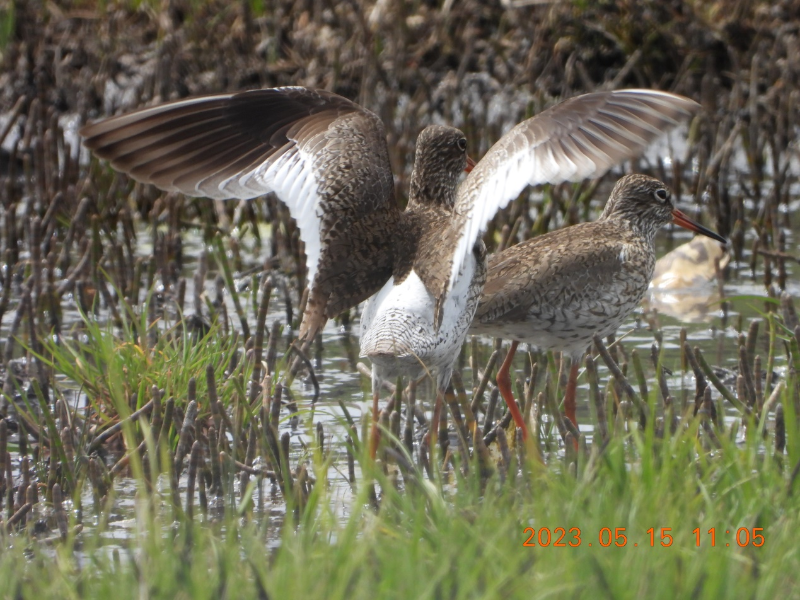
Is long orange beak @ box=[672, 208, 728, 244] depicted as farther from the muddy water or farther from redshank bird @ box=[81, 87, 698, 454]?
redshank bird @ box=[81, 87, 698, 454]

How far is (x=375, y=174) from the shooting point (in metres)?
4.18

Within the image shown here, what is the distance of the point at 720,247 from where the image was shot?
679 centimetres

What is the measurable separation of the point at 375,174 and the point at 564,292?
2.63 feet

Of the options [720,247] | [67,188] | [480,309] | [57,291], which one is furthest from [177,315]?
[720,247]

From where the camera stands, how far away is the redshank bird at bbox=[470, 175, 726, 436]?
440 cm

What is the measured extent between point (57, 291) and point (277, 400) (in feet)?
7.46

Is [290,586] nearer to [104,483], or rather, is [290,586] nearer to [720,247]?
[104,483]

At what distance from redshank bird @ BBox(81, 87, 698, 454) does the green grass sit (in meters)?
0.95

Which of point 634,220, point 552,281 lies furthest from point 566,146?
point 634,220

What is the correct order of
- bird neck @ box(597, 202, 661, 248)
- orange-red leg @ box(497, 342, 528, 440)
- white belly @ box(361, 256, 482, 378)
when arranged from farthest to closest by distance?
1. bird neck @ box(597, 202, 661, 248)
2. orange-red leg @ box(497, 342, 528, 440)
3. white belly @ box(361, 256, 482, 378)

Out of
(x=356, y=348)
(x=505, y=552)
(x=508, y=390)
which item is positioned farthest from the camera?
(x=356, y=348)

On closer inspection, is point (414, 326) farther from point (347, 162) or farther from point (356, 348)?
point (356, 348)
